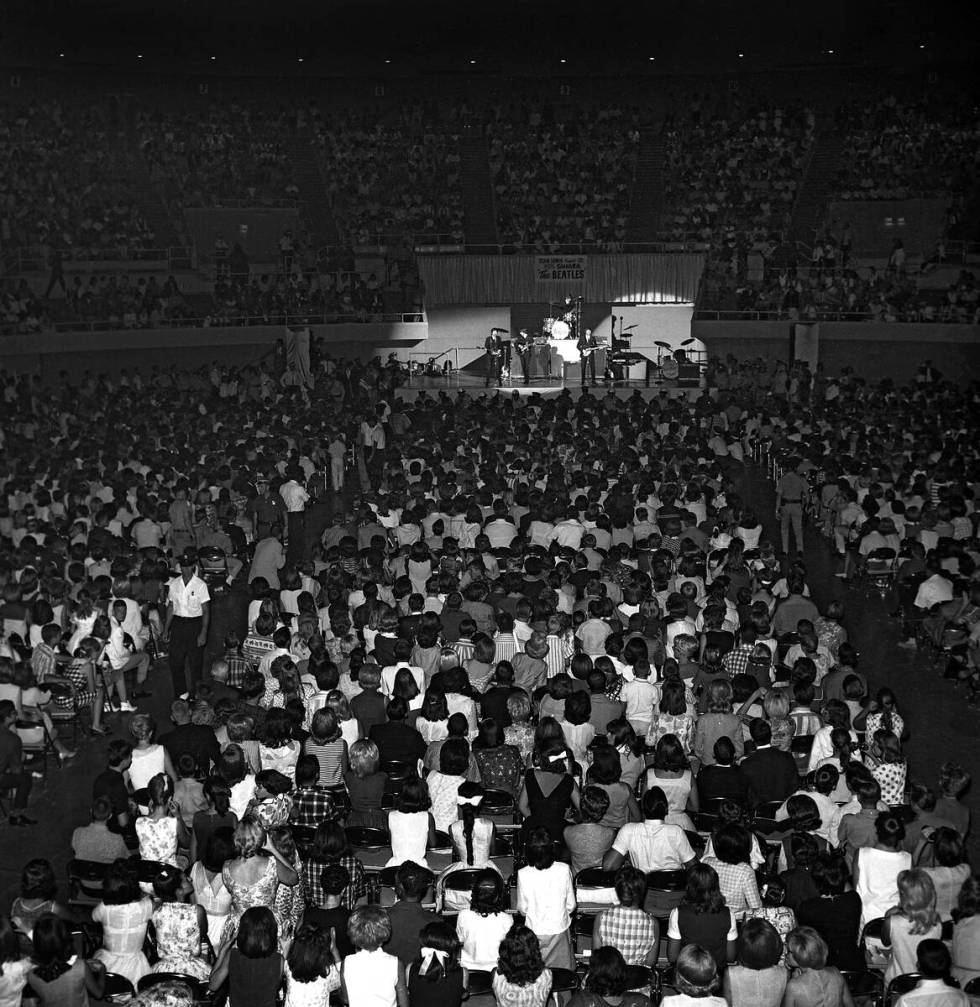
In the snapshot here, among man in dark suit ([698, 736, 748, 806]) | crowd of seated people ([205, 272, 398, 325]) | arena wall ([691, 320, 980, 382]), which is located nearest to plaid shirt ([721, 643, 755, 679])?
man in dark suit ([698, 736, 748, 806])

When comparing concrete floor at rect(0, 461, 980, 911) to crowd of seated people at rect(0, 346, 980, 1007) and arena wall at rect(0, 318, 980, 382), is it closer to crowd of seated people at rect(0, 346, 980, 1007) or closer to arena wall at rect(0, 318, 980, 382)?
crowd of seated people at rect(0, 346, 980, 1007)

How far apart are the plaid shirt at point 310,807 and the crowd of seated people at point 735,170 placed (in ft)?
90.4

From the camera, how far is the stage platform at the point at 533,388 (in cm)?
2877

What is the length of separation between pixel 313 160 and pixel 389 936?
3276cm

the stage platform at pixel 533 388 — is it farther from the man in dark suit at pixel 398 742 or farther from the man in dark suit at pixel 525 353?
the man in dark suit at pixel 398 742

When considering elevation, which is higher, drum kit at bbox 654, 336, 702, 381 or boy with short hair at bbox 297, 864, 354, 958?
boy with short hair at bbox 297, 864, 354, 958

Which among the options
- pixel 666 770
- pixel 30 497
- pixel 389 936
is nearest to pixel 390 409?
pixel 30 497

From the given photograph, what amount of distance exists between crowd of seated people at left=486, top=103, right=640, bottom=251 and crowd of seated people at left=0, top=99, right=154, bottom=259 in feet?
31.2

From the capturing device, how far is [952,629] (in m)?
12.8

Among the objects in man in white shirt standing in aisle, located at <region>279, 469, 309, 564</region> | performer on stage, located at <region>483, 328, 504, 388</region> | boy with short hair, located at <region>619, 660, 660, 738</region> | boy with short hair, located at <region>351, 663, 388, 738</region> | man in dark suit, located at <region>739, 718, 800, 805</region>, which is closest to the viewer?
man in dark suit, located at <region>739, 718, 800, 805</region>

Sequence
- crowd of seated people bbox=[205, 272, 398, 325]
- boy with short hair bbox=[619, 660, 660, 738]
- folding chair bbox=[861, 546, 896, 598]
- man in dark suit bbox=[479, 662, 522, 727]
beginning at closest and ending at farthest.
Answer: man in dark suit bbox=[479, 662, 522, 727]
boy with short hair bbox=[619, 660, 660, 738]
folding chair bbox=[861, 546, 896, 598]
crowd of seated people bbox=[205, 272, 398, 325]

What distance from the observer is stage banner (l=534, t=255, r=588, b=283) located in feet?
108

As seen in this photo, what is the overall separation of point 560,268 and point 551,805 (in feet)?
85.4

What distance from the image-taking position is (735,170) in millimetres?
35688
